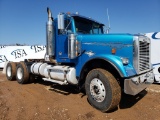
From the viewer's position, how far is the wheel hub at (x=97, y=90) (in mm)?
5262

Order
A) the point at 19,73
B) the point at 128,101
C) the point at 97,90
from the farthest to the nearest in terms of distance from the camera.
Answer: the point at 19,73 < the point at 128,101 < the point at 97,90

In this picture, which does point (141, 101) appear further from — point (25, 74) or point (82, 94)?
point (25, 74)

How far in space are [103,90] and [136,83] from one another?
904 mm

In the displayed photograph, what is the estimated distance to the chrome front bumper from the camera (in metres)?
4.88

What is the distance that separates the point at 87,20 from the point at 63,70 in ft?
7.00

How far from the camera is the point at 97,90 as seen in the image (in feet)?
17.7

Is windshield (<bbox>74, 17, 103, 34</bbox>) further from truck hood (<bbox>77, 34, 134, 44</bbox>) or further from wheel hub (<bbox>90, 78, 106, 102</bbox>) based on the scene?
wheel hub (<bbox>90, 78, 106, 102</bbox>)

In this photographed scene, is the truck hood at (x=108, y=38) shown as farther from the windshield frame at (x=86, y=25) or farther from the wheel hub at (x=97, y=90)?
the wheel hub at (x=97, y=90)

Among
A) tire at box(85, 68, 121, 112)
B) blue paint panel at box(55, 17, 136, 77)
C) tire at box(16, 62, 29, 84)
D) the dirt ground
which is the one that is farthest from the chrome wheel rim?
tire at box(85, 68, 121, 112)

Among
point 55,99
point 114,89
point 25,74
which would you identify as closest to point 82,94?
point 55,99

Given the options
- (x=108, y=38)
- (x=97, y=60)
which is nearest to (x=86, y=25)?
(x=108, y=38)

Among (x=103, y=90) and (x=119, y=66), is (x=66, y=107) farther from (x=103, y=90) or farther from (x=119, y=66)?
(x=119, y=66)

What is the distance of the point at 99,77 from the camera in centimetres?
533

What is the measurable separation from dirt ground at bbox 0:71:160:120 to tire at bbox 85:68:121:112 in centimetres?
22
